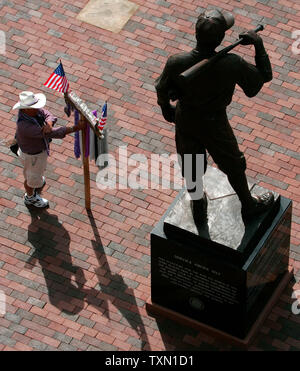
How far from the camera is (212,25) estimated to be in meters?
9.59

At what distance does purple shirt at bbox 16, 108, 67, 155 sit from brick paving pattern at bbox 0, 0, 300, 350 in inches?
42.4

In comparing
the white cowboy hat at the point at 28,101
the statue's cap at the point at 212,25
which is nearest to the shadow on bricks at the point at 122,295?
A: the white cowboy hat at the point at 28,101

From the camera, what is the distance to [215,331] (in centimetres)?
1208

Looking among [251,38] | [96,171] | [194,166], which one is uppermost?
[251,38]

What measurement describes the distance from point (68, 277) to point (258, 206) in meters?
2.74

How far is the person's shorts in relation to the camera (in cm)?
1284

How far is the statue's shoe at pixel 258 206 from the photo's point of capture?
11.4m

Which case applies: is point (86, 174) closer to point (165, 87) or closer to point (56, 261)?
point (56, 261)

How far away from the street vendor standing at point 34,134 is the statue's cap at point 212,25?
3.19 m

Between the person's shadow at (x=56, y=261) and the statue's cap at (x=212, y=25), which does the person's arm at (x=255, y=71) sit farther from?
the person's shadow at (x=56, y=261)

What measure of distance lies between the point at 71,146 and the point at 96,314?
281 cm

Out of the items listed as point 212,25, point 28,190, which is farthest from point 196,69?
point 28,190

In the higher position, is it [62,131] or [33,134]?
[62,131]

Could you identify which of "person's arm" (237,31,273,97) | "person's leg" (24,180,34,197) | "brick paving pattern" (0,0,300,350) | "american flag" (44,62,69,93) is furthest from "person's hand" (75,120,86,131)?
"person's arm" (237,31,273,97)
